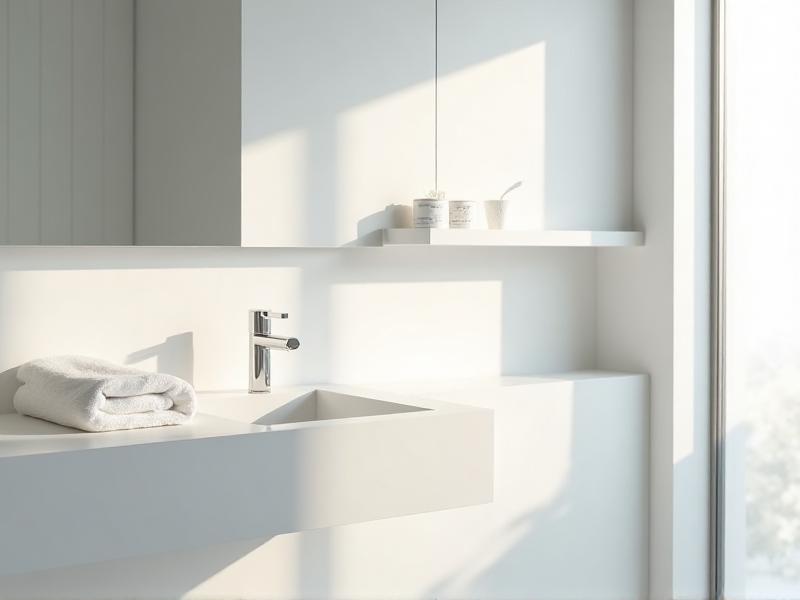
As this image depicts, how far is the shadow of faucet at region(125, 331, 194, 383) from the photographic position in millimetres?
2014

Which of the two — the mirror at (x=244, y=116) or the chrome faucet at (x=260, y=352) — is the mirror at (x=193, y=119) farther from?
the chrome faucet at (x=260, y=352)

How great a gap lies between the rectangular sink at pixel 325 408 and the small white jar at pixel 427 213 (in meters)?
0.37

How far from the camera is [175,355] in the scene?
203cm

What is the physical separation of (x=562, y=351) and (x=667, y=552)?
540 millimetres

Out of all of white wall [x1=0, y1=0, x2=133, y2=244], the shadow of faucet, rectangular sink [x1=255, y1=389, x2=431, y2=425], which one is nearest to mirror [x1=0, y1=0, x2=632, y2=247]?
white wall [x1=0, y1=0, x2=133, y2=244]

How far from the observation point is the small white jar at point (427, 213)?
2.05 meters

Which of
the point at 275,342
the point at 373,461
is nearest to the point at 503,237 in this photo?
the point at 275,342

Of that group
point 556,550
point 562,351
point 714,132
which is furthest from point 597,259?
point 556,550

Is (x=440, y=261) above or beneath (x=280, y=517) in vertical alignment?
above

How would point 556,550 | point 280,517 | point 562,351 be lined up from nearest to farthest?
point 280,517 < point 556,550 < point 562,351

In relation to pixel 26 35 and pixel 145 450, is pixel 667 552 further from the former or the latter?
pixel 26 35

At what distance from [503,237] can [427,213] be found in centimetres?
20

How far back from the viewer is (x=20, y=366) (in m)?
1.86

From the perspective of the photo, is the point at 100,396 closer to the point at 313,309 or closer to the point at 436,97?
the point at 313,309
